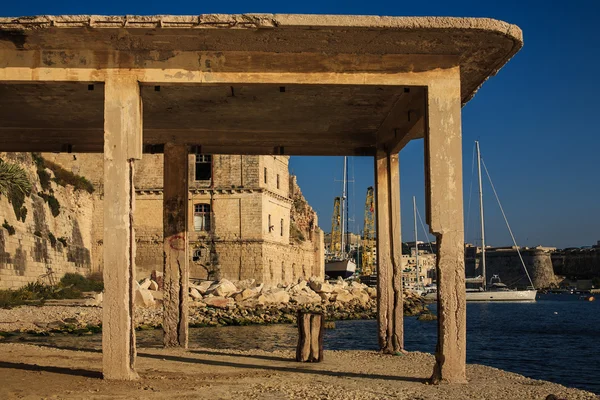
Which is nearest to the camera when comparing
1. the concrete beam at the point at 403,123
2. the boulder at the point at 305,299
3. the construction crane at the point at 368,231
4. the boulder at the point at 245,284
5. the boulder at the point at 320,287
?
the concrete beam at the point at 403,123

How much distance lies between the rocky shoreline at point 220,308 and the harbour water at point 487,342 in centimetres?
155

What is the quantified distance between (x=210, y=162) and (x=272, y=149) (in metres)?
28.9

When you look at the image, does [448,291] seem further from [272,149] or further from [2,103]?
[2,103]

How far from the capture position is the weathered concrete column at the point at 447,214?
32.3 feet

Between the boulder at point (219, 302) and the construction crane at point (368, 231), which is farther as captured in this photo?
the construction crane at point (368, 231)

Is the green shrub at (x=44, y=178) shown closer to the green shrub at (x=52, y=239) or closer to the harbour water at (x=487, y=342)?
the green shrub at (x=52, y=239)

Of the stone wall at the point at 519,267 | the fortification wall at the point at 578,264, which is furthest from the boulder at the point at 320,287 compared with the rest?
the fortification wall at the point at 578,264

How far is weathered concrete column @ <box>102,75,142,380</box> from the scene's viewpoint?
32.2ft

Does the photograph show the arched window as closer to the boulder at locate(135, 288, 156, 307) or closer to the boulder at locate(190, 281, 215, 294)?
the boulder at locate(190, 281, 215, 294)

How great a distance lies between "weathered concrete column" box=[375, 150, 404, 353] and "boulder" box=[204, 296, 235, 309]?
2058cm

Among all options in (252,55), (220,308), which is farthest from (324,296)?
(252,55)

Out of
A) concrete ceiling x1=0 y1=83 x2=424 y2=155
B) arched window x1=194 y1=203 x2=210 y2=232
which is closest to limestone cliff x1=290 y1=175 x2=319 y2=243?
arched window x1=194 y1=203 x2=210 y2=232

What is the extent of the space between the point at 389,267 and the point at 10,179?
19523 mm

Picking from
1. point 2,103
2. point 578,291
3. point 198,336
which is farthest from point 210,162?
point 578,291
